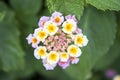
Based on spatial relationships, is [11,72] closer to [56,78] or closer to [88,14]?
[56,78]

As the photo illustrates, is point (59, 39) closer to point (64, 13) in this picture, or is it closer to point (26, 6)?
point (64, 13)

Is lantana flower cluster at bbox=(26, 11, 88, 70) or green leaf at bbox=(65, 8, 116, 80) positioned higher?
green leaf at bbox=(65, 8, 116, 80)

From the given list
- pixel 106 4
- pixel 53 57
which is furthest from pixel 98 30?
pixel 53 57

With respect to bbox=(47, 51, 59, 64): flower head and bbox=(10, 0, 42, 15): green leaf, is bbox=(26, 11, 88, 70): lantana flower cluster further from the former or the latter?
bbox=(10, 0, 42, 15): green leaf

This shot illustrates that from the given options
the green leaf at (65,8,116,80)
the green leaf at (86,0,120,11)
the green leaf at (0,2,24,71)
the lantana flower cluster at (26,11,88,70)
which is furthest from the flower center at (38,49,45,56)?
the green leaf at (0,2,24,71)

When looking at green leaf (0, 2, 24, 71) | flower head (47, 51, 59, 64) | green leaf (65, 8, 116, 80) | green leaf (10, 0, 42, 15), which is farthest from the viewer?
green leaf (10, 0, 42, 15)

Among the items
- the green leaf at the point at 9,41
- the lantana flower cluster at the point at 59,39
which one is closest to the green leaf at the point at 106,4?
the lantana flower cluster at the point at 59,39

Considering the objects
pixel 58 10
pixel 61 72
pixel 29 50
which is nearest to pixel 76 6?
pixel 58 10
